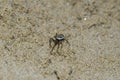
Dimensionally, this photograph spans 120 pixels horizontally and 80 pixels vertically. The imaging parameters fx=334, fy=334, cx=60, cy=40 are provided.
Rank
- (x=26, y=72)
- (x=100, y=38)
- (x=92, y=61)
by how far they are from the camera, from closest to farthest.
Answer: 1. (x=26, y=72)
2. (x=92, y=61)
3. (x=100, y=38)

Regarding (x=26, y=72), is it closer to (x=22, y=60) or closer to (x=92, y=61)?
(x=22, y=60)

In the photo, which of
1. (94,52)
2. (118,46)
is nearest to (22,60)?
(94,52)

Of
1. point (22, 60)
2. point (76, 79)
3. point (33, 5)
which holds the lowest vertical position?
point (76, 79)

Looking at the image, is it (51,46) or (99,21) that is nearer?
(51,46)

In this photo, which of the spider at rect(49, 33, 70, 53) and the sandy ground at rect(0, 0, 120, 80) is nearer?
the sandy ground at rect(0, 0, 120, 80)

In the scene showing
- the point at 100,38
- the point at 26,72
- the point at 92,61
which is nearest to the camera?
the point at 26,72

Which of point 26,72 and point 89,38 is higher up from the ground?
point 89,38

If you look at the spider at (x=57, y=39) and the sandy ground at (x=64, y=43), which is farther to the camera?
the spider at (x=57, y=39)
